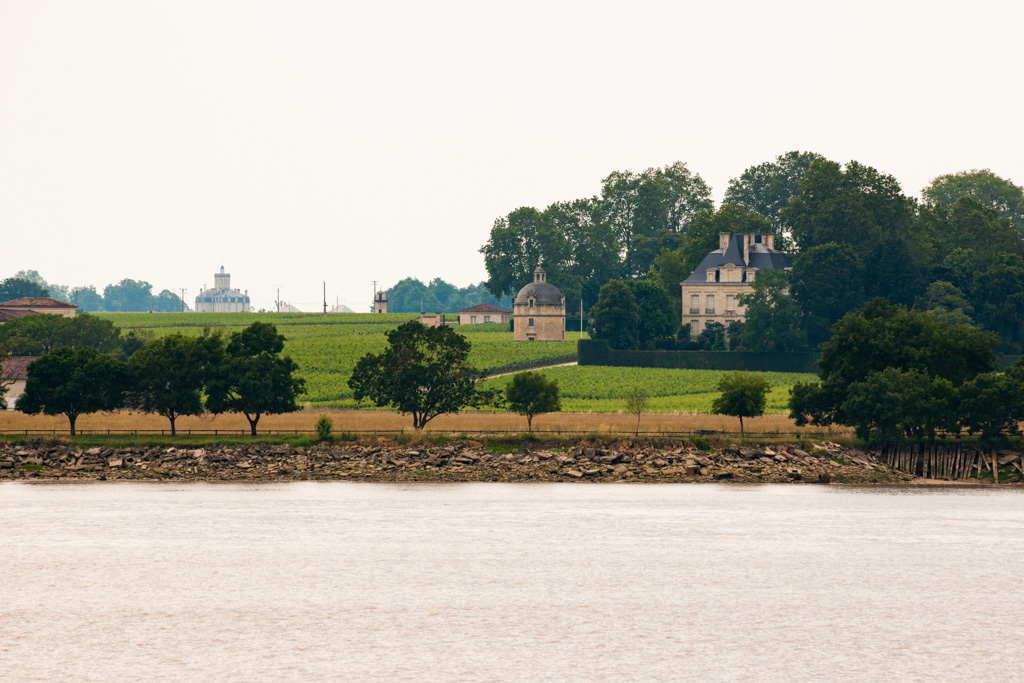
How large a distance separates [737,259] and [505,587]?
360ft

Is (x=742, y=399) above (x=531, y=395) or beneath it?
beneath

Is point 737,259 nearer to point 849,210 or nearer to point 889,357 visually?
point 849,210

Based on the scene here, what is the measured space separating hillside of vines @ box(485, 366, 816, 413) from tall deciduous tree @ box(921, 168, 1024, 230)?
8065cm

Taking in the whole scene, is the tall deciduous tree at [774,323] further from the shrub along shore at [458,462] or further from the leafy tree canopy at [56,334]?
the leafy tree canopy at [56,334]

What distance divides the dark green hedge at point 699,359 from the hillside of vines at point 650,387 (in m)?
2.42

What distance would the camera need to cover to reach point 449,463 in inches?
2881

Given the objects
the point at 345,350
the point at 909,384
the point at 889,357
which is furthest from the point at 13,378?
the point at 909,384

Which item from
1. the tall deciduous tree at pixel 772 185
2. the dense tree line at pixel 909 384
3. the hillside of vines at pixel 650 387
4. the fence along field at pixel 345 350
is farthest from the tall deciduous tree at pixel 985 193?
the dense tree line at pixel 909 384

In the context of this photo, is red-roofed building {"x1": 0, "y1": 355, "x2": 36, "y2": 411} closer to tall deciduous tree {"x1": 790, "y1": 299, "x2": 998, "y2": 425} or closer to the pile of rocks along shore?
the pile of rocks along shore

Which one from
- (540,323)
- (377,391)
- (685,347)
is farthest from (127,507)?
(540,323)

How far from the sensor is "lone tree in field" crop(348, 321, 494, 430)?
8250 centimetres

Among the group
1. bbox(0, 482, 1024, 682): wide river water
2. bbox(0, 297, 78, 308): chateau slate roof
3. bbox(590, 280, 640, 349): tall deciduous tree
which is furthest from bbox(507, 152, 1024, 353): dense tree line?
bbox(0, 297, 78, 308): chateau slate roof

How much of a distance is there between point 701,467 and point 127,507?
34.2 m

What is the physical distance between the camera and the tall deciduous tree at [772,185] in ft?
609
